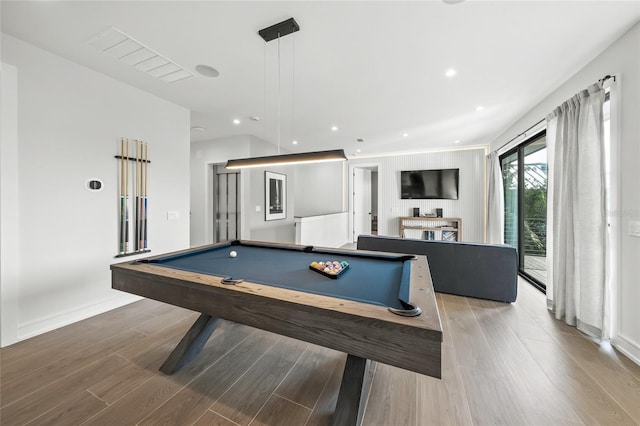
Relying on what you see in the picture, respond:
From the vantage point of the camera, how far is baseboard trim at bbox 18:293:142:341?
84.9 inches

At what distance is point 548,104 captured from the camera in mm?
2951

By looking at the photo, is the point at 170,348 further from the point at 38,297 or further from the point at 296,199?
the point at 296,199

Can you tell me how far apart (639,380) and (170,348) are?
3.45m

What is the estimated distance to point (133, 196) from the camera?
9.62 ft

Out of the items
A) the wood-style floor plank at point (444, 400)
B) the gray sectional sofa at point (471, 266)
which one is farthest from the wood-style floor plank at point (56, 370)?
the gray sectional sofa at point (471, 266)

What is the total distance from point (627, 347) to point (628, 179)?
4.33 feet

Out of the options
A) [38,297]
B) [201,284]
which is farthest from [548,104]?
[38,297]

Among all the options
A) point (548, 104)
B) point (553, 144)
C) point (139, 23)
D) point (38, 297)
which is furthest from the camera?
point (548, 104)

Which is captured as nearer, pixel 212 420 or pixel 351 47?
pixel 212 420

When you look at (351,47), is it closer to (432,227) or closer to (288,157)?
(288,157)

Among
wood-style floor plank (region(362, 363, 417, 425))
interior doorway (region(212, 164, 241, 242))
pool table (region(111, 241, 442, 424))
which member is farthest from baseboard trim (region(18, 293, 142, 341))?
wood-style floor plank (region(362, 363, 417, 425))

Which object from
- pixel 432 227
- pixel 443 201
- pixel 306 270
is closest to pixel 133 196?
pixel 306 270

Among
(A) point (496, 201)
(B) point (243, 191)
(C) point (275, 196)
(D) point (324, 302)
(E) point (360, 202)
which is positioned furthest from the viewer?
(E) point (360, 202)

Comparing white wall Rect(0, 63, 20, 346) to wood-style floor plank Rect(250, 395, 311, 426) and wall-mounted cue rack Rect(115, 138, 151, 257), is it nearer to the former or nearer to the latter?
wall-mounted cue rack Rect(115, 138, 151, 257)
